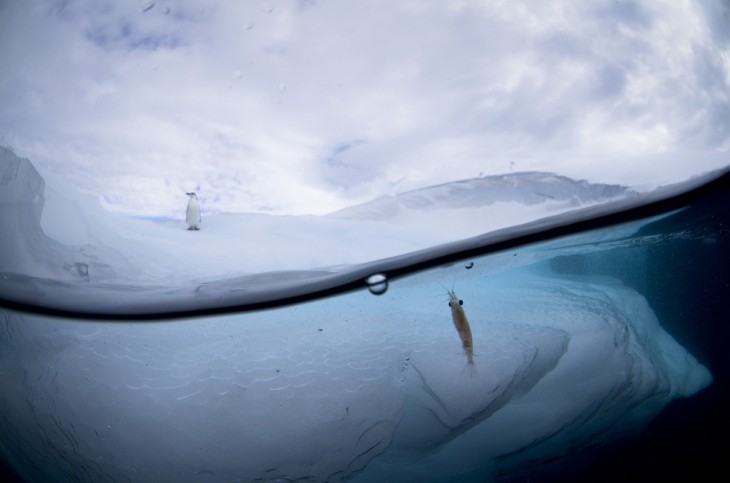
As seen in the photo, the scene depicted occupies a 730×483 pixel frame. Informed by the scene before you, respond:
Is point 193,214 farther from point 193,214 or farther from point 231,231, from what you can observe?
point 231,231

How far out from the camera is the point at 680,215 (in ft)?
20.7

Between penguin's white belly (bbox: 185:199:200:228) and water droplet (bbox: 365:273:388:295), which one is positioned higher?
penguin's white belly (bbox: 185:199:200:228)

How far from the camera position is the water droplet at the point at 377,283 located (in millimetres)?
4453

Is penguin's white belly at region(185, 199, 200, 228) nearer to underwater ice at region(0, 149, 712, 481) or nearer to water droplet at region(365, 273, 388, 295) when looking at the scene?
underwater ice at region(0, 149, 712, 481)

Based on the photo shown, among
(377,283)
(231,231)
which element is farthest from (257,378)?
(231,231)

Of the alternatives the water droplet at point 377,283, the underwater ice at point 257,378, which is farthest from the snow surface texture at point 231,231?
the water droplet at point 377,283

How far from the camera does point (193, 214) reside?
125 inches

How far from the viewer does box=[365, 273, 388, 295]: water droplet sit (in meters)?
4.45

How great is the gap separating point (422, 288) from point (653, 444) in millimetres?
10353

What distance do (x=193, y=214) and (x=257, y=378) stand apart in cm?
281

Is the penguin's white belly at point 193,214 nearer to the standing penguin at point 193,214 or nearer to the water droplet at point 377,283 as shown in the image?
the standing penguin at point 193,214

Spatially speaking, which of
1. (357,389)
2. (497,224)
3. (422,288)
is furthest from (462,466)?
(497,224)

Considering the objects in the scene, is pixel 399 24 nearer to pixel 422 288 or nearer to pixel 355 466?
pixel 422 288

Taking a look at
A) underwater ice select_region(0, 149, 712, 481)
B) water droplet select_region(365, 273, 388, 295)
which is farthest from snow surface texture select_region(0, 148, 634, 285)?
water droplet select_region(365, 273, 388, 295)
